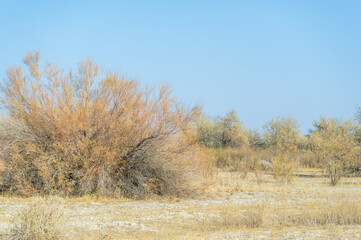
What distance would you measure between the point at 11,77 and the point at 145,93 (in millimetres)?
5339

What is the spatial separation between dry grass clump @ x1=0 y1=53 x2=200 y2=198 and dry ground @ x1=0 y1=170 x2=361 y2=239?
890 mm

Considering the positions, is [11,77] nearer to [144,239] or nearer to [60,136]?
[60,136]

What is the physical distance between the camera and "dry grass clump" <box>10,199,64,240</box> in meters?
8.80

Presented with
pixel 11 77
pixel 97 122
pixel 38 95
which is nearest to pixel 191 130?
pixel 97 122

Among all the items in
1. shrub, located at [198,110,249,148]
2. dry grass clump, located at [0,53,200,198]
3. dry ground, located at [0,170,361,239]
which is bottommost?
dry ground, located at [0,170,361,239]

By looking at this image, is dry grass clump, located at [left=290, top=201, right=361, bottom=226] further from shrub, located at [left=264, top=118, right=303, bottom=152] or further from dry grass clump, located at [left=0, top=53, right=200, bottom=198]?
shrub, located at [left=264, top=118, right=303, bottom=152]

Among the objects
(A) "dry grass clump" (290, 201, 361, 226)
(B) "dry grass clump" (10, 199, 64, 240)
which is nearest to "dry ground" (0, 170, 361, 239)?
(A) "dry grass clump" (290, 201, 361, 226)

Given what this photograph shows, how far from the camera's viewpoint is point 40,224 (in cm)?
884

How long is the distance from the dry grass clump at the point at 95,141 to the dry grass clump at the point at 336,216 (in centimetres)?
558

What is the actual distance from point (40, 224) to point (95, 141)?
784cm

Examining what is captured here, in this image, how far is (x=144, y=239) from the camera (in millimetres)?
9828

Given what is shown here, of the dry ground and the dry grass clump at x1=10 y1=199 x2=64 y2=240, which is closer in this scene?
the dry grass clump at x1=10 y1=199 x2=64 y2=240

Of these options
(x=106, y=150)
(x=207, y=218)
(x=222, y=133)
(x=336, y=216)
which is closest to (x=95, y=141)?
(x=106, y=150)

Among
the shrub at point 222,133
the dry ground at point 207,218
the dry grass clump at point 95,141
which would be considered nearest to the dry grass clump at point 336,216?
the dry ground at point 207,218
